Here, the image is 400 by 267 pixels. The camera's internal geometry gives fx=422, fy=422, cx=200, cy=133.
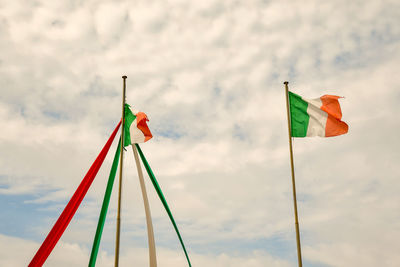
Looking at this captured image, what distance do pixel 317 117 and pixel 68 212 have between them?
42.6ft

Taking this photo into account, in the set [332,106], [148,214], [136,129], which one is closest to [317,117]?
[332,106]

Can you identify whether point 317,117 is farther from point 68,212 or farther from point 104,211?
point 68,212

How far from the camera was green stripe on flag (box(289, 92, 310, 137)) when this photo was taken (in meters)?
20.2

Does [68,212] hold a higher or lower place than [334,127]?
lower

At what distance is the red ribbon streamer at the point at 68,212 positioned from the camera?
64.3 feet

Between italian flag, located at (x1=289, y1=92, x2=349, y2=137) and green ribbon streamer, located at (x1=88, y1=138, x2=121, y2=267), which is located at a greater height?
italian flag, located at (x1=289, y1=92, x2=349, y2=137)

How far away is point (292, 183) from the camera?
18750 millimetres

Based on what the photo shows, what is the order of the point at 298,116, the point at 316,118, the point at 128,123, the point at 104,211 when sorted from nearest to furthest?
the point at 316,118
the point at 298,116
the point at 104,211
the point at 128,123

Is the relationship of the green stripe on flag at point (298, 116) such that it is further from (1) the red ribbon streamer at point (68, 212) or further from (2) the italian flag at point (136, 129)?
(1) the red ribbon streamer at point (68, 212)

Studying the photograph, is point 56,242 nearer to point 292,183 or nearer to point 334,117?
point 292,183

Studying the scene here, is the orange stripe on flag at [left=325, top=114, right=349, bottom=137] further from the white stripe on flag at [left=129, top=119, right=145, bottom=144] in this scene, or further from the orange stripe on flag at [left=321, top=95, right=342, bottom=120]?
the white stripe on flag at [left=129, top=119, right=145, bottom=144]

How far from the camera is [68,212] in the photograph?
20.9 metres

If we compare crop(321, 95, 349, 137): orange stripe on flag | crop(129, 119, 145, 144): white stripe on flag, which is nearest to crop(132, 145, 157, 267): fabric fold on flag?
crop(129, 119, 145, 144): white stripe on flag

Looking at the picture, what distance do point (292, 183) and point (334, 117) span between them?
385 cm
